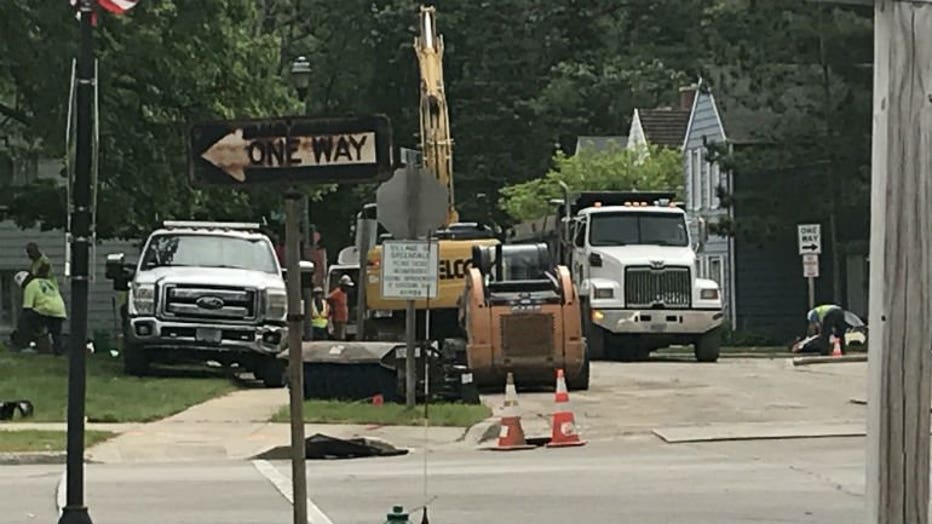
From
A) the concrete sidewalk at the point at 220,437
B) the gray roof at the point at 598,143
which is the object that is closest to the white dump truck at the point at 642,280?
the concrete sidewalk at the point at 220,437

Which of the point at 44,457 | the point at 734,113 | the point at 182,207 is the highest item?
the point at 734,113

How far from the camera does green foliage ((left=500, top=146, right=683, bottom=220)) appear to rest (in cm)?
5434

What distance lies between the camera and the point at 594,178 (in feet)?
179

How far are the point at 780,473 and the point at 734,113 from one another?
39.1m

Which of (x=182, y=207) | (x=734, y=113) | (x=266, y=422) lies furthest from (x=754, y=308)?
(x=266, y=422)

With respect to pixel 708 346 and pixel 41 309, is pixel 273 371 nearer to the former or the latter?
pixel 41 309

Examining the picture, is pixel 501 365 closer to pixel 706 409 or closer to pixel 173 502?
pixel 706 409

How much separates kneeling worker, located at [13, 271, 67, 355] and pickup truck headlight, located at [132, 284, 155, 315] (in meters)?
4.92

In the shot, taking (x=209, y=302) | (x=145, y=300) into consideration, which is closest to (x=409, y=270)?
(x=209, y=302)

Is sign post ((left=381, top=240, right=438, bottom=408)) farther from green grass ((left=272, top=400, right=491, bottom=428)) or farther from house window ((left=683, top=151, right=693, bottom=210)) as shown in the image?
house window ((left=683, top=151, right=693, bottom=210))

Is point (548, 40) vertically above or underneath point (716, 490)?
above

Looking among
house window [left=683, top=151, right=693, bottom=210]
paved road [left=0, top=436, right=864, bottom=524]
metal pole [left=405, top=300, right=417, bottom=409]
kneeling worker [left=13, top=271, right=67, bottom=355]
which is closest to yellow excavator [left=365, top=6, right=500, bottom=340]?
kneeling worker [left=13, top=271, right=67, bottom=355]

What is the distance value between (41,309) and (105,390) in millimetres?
7812

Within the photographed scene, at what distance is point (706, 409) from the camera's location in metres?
23.0
